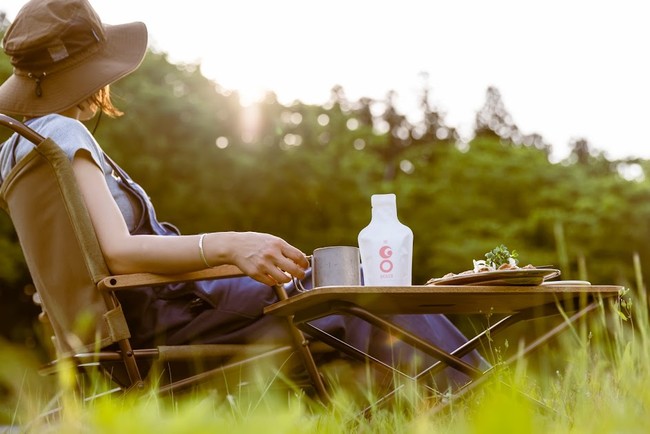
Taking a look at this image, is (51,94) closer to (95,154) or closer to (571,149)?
(95,154)

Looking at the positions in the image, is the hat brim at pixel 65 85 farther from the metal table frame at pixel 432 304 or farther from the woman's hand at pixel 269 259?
the metal table frame at pixel 432 304

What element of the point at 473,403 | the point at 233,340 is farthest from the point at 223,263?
the point at 473,403

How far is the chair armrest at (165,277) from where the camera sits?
2008 millimetres

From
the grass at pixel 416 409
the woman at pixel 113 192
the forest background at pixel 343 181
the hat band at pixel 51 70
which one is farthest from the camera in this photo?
the forest background at pixel 343 181

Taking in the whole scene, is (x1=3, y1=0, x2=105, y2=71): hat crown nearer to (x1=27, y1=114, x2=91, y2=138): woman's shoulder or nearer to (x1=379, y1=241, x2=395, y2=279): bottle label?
(x1=27, y1=114, x2=91, y2=138): woman's shoulder

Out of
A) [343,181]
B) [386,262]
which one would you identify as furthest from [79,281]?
[343,181]

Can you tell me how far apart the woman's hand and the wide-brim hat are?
738 mm

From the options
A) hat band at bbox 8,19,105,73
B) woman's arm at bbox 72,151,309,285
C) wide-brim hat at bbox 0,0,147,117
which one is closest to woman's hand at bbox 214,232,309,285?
woman's arm at bbox 72,151,309,285

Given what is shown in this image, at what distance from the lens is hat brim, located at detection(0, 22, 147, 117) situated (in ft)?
7.79

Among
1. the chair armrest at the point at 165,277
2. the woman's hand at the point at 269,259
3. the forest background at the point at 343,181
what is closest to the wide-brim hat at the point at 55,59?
the chair armrest at the point at 165,277

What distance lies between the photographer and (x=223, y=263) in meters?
1.99

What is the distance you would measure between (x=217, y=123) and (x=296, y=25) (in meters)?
2.67

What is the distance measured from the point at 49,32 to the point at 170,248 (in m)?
0.74

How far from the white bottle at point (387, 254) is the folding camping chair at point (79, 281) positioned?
24 centimetres
